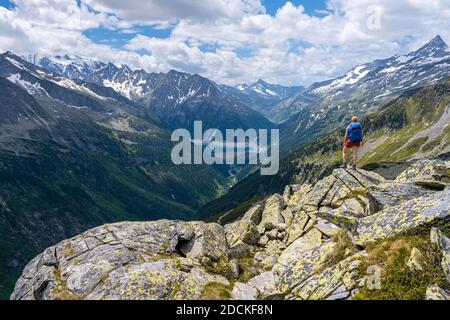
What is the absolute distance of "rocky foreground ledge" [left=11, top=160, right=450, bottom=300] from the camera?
20.7 meters

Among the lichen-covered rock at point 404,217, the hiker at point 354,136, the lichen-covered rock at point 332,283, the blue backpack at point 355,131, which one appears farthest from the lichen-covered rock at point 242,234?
the lichen-covered rock at point 332,283

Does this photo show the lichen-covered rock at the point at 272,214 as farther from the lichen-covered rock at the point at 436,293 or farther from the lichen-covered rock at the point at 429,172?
the lichen-covered rock at the point at 436,293

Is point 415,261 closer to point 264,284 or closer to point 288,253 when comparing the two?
point 264,284

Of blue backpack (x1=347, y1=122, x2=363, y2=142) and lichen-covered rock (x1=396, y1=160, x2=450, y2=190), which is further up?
blue backpack (x1=347, y1=122, x2=363, y2=142)

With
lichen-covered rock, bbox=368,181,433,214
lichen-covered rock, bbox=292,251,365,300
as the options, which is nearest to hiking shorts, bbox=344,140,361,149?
lichen-covered rock, bbox=368,181,433,214

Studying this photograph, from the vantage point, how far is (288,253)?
100ft

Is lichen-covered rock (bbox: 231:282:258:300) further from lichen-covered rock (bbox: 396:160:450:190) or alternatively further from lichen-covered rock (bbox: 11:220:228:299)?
lichen-covered rock (bbox: 396:160:450:190)

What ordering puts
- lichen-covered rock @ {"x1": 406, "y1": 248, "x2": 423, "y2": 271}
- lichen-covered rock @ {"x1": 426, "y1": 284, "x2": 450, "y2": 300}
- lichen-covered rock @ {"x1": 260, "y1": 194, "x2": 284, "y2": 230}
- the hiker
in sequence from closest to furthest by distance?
lichen-covered rock @ {"x1": 426, "y1": 284, "x2": 450, "y2": 300}, lichen-covered rock @ {"x1": 406, "y1": 248, "x2": 423, "y2": 271}, the hiker, lichen-covered rock @ {"x1": 260, "y1": 194, "x2": 284, "y2": 230}

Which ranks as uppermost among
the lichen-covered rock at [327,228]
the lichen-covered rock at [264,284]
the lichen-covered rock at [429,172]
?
the lichen-covered rock at [429,172]

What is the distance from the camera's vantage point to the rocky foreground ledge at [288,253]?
Result: 2069 centimetres

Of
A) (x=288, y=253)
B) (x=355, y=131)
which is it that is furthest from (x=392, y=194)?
(x=288, y=253)

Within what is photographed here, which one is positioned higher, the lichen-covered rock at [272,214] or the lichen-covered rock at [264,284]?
the lichen-covered rock at [272,214]

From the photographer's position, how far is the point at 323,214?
33.0 metres
